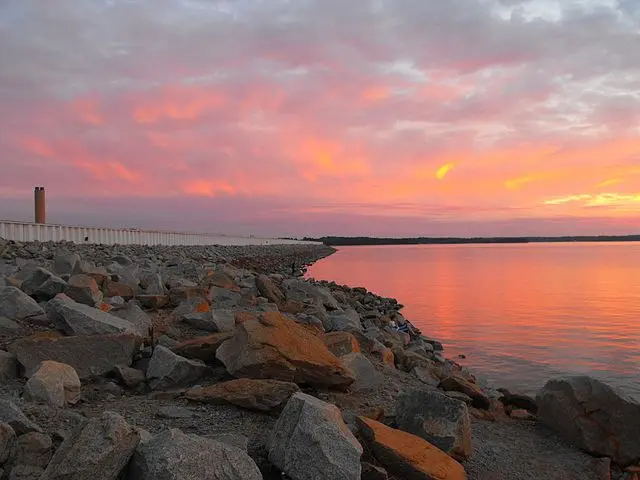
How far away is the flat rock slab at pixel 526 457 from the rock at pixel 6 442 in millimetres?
3000

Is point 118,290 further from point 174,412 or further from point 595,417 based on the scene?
point 595,417

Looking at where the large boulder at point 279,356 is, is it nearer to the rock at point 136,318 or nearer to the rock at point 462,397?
the rock at point 136,318

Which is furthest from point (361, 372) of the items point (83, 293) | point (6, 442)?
point (83, 293)

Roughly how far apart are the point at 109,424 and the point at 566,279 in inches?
1420

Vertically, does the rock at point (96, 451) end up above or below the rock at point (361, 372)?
above

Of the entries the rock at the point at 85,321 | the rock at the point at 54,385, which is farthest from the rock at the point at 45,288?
the rock at the point at 54,385

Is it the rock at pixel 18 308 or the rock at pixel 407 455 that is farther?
the rock at pixel 18 308

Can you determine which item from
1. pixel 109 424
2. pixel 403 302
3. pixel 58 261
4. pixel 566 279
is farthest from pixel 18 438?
pixel 566 279

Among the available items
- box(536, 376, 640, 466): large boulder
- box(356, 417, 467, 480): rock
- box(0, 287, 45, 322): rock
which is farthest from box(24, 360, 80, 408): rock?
box(536, 376, 640, 466): large boulder

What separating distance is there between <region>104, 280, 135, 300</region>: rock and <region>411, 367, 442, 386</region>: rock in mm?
3851

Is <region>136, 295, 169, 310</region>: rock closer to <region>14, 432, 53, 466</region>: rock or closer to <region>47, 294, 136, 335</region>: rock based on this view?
<region>47, 294, 136, 335</region>: rock

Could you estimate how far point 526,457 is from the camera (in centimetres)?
489

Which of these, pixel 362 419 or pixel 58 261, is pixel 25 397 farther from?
pixel 58 261

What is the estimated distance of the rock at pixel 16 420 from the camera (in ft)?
11.0
